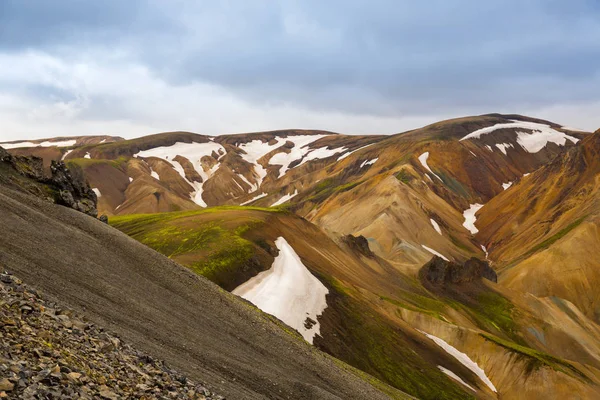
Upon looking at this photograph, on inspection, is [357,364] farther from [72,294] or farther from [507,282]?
[507,282]

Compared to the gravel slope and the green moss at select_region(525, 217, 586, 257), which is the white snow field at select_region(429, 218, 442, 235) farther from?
the gravel slope

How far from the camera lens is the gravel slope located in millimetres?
24906

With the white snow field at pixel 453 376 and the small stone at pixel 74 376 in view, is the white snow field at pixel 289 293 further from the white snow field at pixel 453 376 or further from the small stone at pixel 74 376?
the small stone at pixel 74 376

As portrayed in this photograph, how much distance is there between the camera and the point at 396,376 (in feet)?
189

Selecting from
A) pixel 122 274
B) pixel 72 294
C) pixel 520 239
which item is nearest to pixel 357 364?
pixel 122 274

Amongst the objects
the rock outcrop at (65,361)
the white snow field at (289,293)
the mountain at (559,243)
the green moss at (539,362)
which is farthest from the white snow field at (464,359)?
the rock outcrop at (65,361)

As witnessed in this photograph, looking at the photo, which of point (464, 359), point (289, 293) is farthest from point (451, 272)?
point (289, 293)

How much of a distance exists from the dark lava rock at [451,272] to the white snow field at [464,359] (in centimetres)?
3493

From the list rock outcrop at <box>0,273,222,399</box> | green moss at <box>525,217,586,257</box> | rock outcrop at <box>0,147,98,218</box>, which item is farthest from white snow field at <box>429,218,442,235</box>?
rock outcrop at <box>0,273,222,399</box>

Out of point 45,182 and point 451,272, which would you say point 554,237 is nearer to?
point 451,272

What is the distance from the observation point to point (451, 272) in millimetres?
121375

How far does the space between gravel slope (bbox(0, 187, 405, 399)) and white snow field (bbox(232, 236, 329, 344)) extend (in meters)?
18.1

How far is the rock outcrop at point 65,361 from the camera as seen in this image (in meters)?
13.1

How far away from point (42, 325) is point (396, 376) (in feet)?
157
